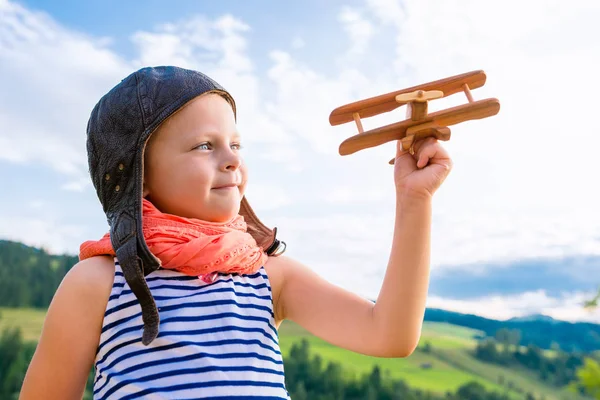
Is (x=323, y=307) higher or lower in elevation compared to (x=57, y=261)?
lower

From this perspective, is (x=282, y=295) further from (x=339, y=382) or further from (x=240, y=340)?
(x=339, y=382)

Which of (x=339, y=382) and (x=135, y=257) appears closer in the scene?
(x=135, y=257)

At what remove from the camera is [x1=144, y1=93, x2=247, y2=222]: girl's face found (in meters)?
A: 1.98

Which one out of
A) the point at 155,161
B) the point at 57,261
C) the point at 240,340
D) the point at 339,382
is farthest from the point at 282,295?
the point at 57,261

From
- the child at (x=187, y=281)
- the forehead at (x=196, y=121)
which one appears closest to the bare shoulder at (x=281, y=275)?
the child at (x=187, y=281)

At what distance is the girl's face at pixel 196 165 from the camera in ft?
6.51

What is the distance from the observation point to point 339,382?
6.33 meters

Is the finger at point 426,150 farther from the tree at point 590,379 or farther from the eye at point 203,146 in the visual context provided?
the tree at point 590,379

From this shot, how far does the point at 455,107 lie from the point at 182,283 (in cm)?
93

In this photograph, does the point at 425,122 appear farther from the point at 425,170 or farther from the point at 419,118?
the point at 425,170

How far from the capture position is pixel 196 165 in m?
1.97

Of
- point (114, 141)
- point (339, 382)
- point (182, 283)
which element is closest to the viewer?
point (182, 283)

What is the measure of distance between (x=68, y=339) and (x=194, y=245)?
0.46 m

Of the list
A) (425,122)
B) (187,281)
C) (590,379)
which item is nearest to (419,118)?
(425,122)
